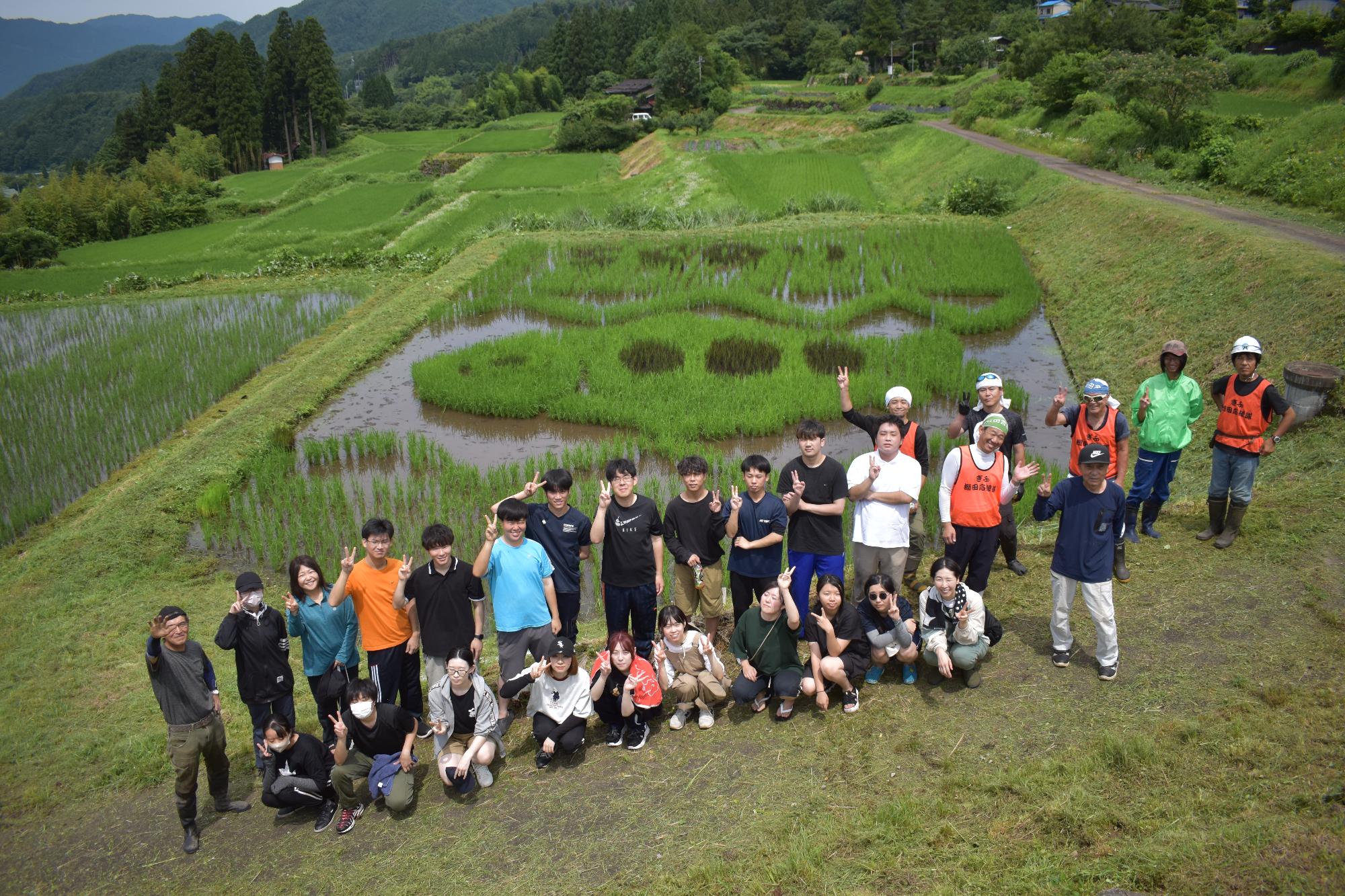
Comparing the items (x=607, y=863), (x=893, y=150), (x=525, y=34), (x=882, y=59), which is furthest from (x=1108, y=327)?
(x=525, y=34)

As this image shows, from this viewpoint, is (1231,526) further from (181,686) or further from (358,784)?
(181,686)

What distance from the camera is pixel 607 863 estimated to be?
3.90 metres

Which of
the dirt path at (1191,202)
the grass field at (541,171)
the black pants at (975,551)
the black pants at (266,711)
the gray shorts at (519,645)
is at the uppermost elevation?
the grass field at (541,171)

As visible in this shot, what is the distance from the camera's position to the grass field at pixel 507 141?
46656mm

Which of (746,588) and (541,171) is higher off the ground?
(541,171)

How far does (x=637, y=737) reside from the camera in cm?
476

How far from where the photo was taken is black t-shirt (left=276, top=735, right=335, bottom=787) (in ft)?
14.6

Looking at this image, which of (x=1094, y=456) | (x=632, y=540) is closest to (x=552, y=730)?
(x=632, y=540)

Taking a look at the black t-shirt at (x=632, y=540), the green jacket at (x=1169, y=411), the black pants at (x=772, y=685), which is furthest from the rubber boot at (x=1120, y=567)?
the black t-shirt at (x=632, y=540)

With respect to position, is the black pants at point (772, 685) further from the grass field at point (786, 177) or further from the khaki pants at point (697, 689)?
the grass field at point (786, 177)

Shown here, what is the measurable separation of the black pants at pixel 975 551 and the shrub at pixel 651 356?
7.37m

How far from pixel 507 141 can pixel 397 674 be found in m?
49.5

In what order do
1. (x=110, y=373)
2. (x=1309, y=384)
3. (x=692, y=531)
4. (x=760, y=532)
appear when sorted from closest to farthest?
(x=760, y=532)
(x=692, y=531)
(x=1309, y=384)
(x=110, y=373)

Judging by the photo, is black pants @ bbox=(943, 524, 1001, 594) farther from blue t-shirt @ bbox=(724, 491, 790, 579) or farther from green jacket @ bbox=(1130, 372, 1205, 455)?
green jacket @ bbox=(1130, 372, 1205, 455)
